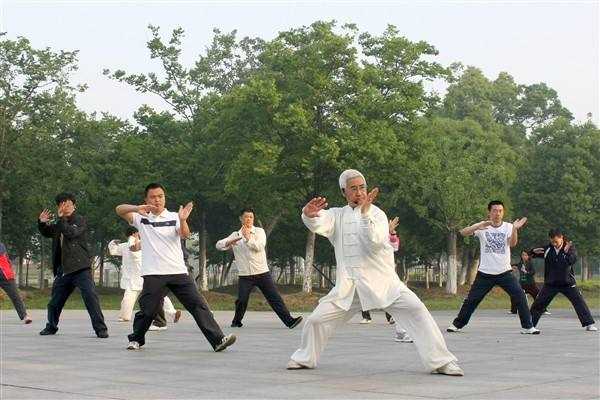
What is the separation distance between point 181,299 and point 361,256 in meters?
3.25

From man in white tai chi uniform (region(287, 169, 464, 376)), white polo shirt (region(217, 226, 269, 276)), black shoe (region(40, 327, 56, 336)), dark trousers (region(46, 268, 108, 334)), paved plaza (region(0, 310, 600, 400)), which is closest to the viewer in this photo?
paved plaza (region(0, 310, 600, 400))

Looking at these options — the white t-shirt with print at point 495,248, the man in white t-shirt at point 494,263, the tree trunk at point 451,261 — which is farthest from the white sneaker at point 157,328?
the tree trunk at point 451,261

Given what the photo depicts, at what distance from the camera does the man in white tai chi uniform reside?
32.0 ft

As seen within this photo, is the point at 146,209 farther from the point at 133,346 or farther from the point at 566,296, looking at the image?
the point at 566,296

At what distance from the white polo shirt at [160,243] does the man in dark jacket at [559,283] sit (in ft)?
23.8

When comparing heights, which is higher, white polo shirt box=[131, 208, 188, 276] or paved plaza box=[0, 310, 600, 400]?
white polo shirt box=[131, 208, 188, 276]

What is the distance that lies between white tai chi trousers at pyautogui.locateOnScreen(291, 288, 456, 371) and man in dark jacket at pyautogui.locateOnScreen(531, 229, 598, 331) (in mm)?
7996

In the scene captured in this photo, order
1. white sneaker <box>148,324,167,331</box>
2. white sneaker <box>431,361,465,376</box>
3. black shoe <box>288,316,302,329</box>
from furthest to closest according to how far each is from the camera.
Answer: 1. black shoe <box>288,316,302,329</box>
2. white sneaker <box>148,324,167,331</box>
3. white sneaker <box>431,361,465,376</box>

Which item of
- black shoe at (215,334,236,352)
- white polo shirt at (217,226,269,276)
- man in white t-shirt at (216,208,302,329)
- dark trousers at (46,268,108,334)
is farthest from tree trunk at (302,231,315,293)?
black shoe at (215,334,236,352)

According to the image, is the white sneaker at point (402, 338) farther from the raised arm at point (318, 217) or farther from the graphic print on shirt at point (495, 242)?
the raised arm at point (318, 217)

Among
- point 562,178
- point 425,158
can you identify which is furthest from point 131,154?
point 562,178

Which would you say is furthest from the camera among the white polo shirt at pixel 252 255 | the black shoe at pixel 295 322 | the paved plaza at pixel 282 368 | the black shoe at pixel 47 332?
the white polo shirt at pixel 252 255

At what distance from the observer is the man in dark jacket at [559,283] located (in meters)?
17.4

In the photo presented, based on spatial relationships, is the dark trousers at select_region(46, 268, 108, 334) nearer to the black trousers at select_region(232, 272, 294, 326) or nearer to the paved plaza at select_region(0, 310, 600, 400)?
the paved plaza at select_region(0, 310, 600, 400)
